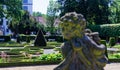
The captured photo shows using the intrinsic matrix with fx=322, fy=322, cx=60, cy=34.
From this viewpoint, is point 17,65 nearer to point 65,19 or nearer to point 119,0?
point 65,19

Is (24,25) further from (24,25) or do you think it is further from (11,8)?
(11,8)

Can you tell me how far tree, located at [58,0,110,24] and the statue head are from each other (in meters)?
51.9

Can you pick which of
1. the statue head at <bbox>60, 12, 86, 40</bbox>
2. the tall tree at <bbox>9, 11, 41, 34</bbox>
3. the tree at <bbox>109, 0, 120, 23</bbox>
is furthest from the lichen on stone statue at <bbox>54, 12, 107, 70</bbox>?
the tall tree at <bbox>9, 11, 41, 34</bbox>

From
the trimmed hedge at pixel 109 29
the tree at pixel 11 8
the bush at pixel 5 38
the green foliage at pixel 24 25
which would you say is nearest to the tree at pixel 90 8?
the trimmed hedge at pixel 109 29

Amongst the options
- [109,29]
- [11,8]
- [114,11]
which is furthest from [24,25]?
[109,29]

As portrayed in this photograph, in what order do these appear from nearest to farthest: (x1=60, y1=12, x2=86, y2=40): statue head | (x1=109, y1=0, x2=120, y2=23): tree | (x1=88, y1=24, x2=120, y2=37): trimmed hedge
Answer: (x1=60, y1=12, x2=86, y2=40): statue head
(x1=88, y1=24, x2=120, y2=37): trimmed hedge
(x1=109, y1=0, x2=120, y2=23): tree

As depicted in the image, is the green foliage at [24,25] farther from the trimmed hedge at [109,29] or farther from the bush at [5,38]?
the trimmed hedge at [109,29]

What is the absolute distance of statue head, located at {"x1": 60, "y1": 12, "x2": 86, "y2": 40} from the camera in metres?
7.39

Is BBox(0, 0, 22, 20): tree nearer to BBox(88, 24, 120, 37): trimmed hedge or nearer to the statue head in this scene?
BBox(88, 24, 120, 37): trimmed hedge

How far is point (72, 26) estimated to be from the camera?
7.38 meters

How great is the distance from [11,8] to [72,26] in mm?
43416

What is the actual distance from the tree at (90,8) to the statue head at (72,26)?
170 feet

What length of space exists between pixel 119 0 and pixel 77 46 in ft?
234

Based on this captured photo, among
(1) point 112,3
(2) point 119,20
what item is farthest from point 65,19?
(2) point 119,20
